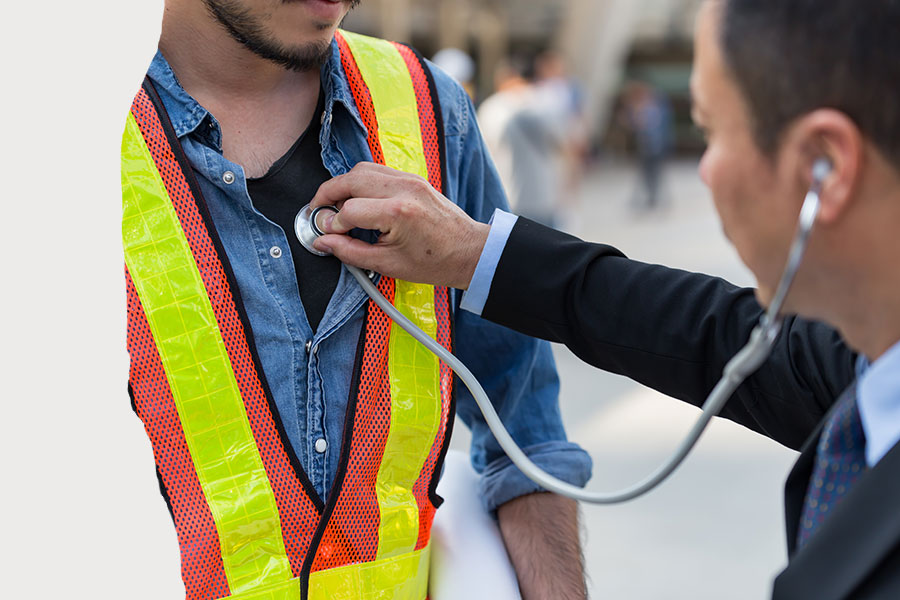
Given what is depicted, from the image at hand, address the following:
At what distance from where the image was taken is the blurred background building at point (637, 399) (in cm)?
337

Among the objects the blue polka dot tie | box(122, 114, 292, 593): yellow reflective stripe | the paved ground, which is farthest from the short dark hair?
the paved ground

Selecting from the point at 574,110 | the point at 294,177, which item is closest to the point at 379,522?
the point at 294,177

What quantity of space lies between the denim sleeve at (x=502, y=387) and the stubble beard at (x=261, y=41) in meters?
0.25

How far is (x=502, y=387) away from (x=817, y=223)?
0.74m

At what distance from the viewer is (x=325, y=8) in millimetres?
1284

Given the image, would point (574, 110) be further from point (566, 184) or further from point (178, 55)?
point (178, 55)

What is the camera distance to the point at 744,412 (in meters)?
1.37

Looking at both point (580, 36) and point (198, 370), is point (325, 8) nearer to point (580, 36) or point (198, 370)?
point (198, 370)

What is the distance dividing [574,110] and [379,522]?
817 cm

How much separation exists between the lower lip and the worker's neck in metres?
0.10

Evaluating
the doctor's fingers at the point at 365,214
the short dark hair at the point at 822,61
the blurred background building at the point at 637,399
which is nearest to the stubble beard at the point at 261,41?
the doctor's fingers at the point at 365,214

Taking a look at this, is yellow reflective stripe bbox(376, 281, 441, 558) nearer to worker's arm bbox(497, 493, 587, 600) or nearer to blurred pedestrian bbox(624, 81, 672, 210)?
worker's arm bbox(497, 493, 587, 600)

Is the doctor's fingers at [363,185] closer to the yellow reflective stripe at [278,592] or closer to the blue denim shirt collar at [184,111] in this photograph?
the blue denim shirt collar at [184,111]

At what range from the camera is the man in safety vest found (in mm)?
1182
